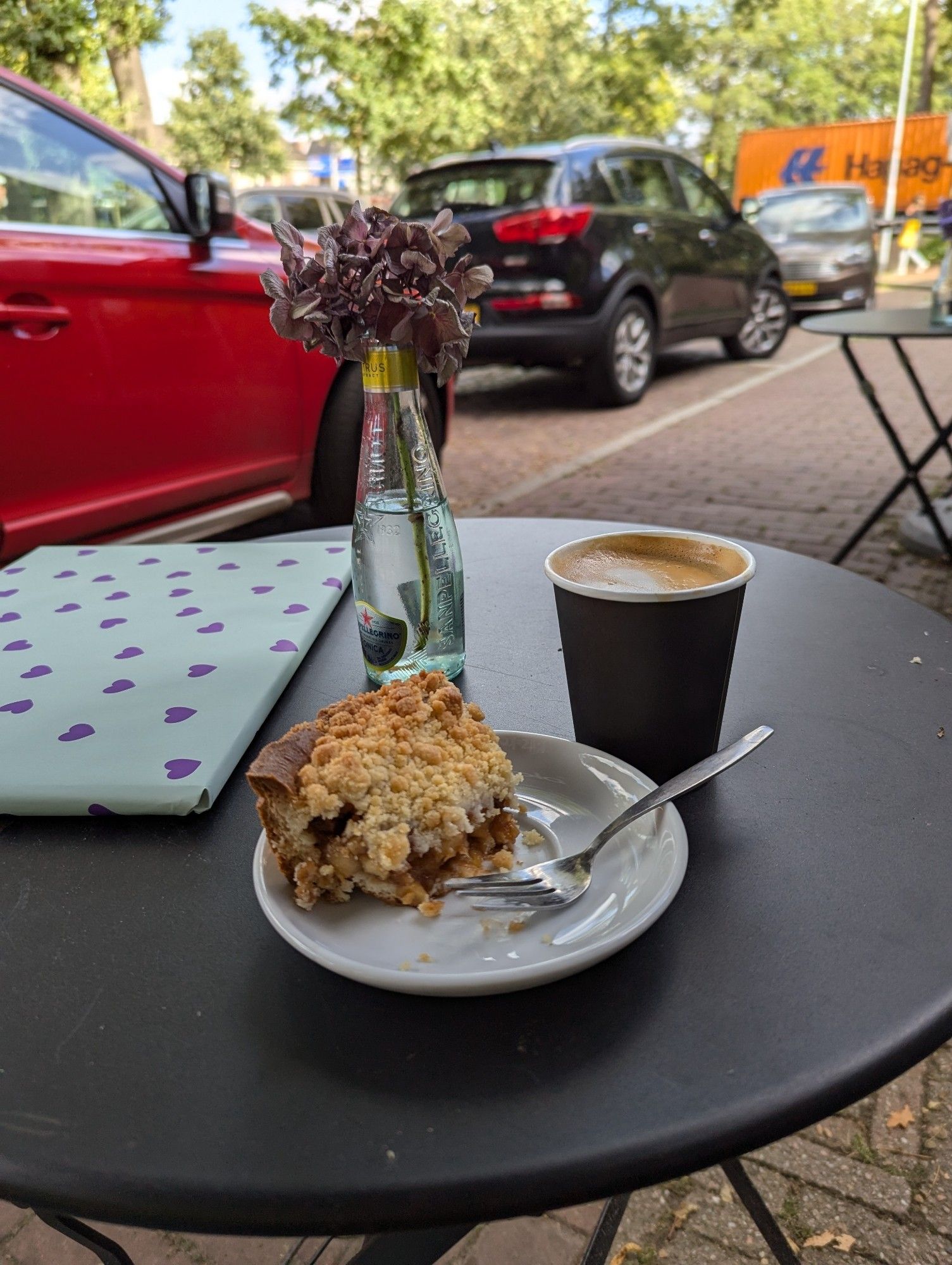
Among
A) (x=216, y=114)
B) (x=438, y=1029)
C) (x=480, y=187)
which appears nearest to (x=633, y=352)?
(x=480, y=187)

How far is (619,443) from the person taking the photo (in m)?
6.74

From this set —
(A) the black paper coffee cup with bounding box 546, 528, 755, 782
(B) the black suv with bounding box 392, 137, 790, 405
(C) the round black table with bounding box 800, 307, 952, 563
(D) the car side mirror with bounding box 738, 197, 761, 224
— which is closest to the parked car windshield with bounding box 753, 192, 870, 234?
(D) the car side mirror with bounding box 738, 197, 761, 224

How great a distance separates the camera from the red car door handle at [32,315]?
2.79 meters

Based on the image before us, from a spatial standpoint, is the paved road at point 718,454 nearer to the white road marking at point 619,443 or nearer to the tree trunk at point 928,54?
the white road marking at point 619,443

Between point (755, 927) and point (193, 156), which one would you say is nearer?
point (755, 927)

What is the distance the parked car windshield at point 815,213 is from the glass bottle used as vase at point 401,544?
1234cm

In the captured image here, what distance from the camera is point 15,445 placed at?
9.50 feet

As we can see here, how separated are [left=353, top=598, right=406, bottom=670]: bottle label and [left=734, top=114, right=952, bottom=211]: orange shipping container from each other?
2697 centimetres

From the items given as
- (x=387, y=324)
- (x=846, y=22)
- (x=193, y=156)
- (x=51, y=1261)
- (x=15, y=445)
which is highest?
(x=846, y=22)

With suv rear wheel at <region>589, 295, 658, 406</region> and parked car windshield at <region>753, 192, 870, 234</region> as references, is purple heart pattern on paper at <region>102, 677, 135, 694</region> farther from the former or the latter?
parked car windshield at <region>753, 192, 870, 234</region>

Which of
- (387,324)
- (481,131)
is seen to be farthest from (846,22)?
(387,324)

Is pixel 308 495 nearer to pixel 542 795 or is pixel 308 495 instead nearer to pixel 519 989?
pixel 542 795

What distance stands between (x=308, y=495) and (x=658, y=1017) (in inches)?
136

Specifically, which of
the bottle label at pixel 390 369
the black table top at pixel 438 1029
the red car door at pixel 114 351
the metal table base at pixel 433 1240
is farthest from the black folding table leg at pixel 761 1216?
the red car door at pixel 114 351
